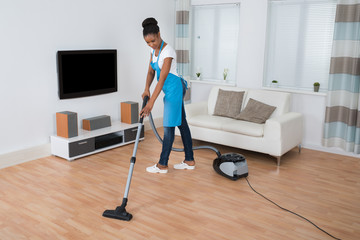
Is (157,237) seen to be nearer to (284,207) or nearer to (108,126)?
(284,207)

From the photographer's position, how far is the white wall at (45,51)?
400 cm

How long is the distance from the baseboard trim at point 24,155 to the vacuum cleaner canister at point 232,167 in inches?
82.7

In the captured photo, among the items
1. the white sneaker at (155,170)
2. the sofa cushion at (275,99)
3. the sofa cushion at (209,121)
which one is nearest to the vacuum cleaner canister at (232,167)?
the white sneaker at (155,170)

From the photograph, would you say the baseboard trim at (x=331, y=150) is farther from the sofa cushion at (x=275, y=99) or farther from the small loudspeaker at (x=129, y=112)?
the small loudspeaker at (x=129, y=112)

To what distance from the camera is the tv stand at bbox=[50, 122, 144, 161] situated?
14.1 feet

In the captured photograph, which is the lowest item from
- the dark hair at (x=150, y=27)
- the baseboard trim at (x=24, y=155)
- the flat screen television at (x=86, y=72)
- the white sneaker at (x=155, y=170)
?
the white sneaker at (x=155, y=170)

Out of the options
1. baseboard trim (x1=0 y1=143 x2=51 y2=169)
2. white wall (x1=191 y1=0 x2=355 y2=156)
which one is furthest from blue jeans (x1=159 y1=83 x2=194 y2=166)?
white wall (x1=191 y1=0 x2=355 y2=156)

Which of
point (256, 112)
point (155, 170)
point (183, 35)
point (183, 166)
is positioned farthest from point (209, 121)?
point (183, 35)

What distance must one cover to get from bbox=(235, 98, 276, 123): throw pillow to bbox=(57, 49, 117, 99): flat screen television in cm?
186

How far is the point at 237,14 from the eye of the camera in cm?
561

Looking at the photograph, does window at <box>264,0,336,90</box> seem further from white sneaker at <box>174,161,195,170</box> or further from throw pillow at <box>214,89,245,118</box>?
white sneaker at <box>174,161,195,170</box>

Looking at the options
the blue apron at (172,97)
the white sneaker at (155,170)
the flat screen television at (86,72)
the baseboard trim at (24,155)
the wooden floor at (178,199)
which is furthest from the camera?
the flat screen television at (86,72)

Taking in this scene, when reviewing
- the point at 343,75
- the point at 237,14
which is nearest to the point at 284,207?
the point at 343,75

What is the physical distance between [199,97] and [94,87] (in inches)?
76.8
